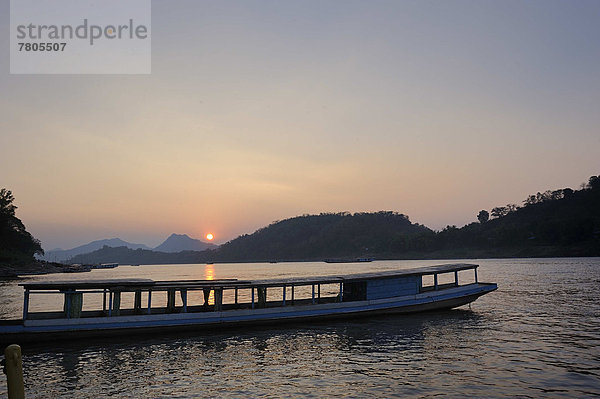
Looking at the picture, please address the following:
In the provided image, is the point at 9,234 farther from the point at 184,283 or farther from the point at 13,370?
the point at 13,370

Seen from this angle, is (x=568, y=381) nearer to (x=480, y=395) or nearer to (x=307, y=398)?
(x=480, y=395)

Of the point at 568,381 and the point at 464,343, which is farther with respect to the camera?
the point at 464,343

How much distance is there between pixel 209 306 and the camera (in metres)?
28.8

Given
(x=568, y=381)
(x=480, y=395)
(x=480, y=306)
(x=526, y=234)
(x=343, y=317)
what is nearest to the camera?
(x=480, y=395)

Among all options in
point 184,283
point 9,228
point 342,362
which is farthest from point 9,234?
point 342,362

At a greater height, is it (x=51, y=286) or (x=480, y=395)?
(x=51, y=286)

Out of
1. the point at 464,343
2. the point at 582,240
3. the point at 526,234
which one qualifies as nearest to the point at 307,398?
the point at 464,343

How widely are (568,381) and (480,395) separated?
439 centimetres

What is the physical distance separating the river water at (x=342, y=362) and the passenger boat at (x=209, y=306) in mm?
798

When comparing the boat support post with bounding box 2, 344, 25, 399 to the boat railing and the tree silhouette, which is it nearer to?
the boat railing

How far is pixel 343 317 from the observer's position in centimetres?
3097

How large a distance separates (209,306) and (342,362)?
12.0 meters

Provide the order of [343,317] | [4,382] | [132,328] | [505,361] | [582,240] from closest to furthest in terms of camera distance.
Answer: [4,382]
[505,361]
[132,328]
[343,317]
[582,240]

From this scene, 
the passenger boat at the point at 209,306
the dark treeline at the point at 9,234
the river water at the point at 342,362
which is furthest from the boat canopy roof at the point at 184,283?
the dark treeline at the point at 9,234
